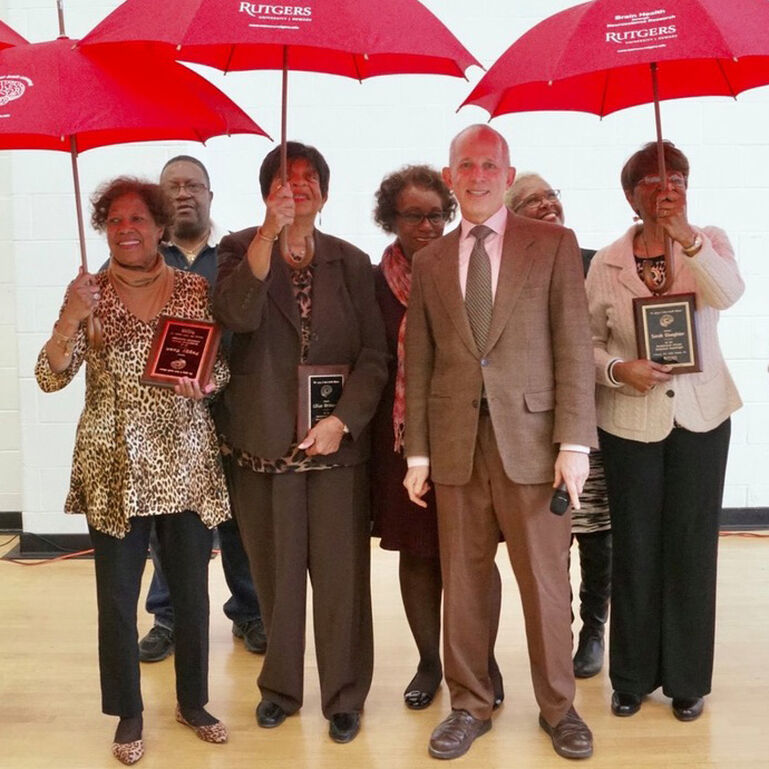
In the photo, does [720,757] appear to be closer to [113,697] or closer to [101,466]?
[113,697]

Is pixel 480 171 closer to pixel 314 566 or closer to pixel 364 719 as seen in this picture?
pixel 314 566

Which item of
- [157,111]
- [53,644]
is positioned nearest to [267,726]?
[53,644]

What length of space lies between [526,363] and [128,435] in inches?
42.3

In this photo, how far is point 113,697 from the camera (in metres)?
3.03

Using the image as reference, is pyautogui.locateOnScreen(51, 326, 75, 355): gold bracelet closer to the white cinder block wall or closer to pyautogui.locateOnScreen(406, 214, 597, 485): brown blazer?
A: pyautogui.locateOnScreen(406, 214, 597, 485): brown blazer

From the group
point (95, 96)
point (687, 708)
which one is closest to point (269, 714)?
point (687, 708)

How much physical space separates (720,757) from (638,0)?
2010 mm

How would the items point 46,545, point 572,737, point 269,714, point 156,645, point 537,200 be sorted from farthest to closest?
point 46,545
point 156,645
point 537,200
point 269,714
point 572,737

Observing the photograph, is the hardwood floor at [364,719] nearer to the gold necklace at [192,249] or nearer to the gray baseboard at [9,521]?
the gray baseboard at [9,521]

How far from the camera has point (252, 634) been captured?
395cm

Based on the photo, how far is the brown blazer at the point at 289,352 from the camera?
3070mm

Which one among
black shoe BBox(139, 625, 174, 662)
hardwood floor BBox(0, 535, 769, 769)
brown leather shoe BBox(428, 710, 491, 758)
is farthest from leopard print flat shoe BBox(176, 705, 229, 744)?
black shoe BBox(139, 625, 174, 662)

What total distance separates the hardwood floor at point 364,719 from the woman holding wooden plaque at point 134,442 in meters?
0.26

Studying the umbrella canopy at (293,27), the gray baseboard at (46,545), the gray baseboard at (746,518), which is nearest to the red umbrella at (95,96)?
the umbrella canopy at (293,27)
